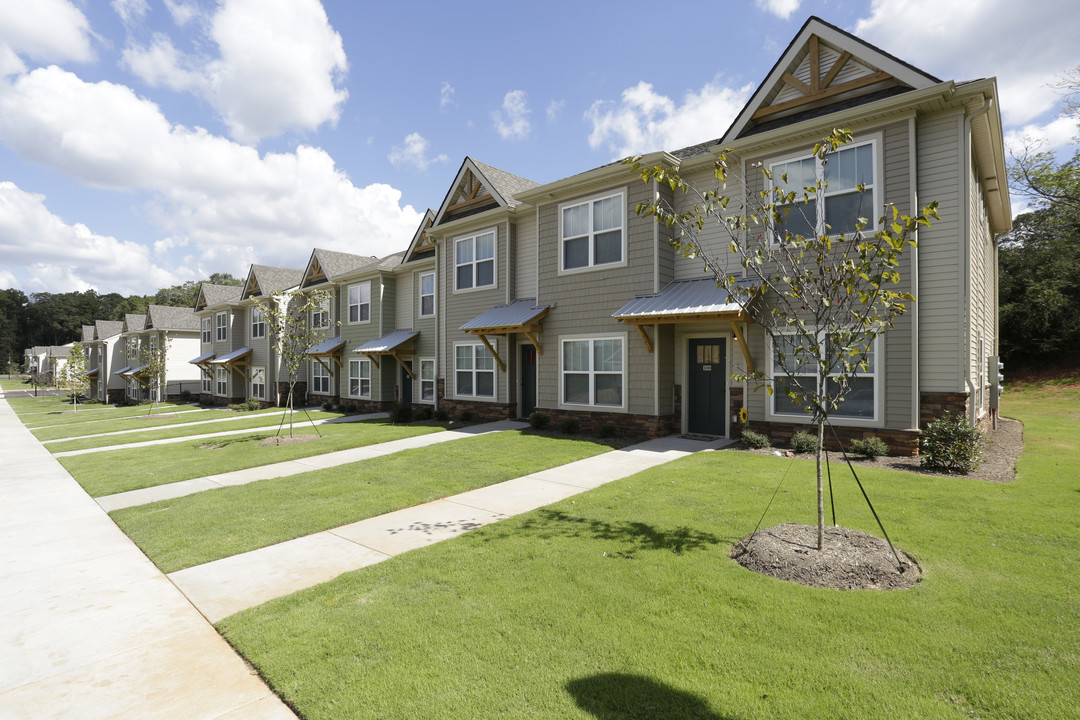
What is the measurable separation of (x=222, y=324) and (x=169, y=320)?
387 inches

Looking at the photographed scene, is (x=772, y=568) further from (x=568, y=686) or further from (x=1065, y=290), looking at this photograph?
(x=1065, y=290)

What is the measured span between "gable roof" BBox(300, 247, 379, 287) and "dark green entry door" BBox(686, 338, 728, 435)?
18707 mm

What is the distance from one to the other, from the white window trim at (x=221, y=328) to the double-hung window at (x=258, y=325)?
10.6 ft

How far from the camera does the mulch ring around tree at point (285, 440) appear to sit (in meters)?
13.5

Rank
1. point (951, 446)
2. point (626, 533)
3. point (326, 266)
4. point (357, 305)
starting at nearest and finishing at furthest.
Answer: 1. point (626, 533)
2. point (951, 446)
3. point (357, 305)
4. point (326, 266)

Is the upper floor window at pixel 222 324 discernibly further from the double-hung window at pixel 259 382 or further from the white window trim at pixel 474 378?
the white window trim at pixel 474 378

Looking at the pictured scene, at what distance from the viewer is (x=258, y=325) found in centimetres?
3019

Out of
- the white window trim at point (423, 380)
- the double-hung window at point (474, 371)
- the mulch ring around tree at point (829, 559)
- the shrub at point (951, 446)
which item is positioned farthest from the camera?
the white window trim at point (423, 380)

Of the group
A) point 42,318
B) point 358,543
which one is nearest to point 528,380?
point 358,543

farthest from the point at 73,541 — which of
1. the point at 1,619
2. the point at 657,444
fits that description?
the point at 657,444

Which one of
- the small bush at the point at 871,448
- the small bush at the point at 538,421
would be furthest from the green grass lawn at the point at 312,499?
the small bush at the point at 871,448

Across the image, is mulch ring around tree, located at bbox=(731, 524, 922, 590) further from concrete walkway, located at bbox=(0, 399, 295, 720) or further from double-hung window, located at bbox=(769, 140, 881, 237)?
double-hung window, located at bbox=(769, 140, 881, 237)

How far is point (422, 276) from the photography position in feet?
67.9

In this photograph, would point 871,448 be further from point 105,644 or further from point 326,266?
point 326,266
